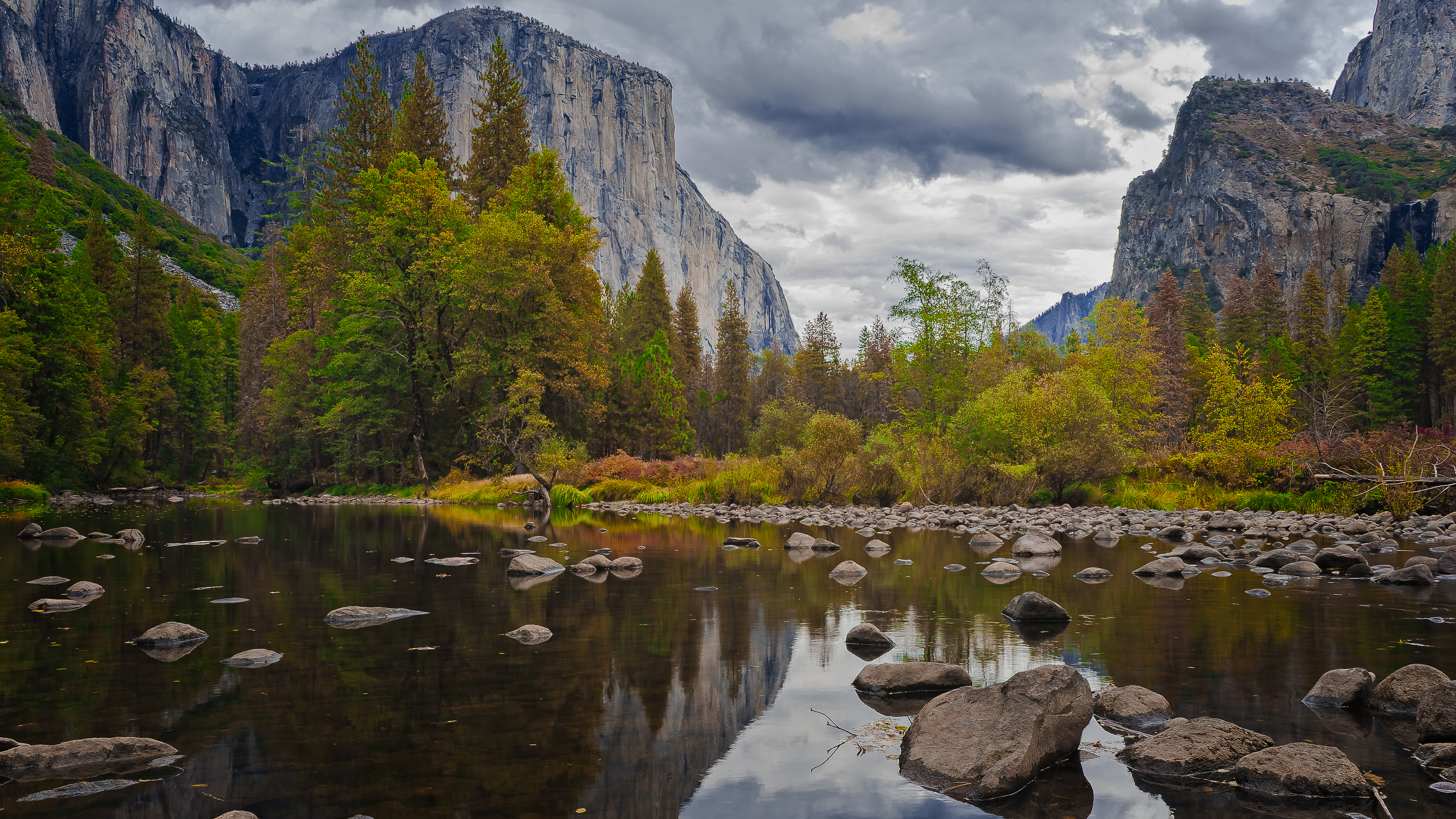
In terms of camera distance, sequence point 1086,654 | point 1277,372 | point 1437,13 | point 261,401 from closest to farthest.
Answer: point 1086,654, point 261,401, point 1277,372, point 1437,13

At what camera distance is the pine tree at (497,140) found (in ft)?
140

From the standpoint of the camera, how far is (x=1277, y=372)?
53125 millimetres

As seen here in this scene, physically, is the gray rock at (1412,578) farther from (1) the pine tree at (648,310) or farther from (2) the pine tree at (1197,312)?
(2) the pine tree at (1197,312)

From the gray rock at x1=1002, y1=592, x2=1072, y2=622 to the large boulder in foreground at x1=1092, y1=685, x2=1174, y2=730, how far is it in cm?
267

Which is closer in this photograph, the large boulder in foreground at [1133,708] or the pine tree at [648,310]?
the large boulder in foreground at [1133,708]

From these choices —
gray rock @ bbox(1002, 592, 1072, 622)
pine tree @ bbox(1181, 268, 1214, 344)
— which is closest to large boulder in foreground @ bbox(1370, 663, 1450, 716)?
gray rock @ bbox(1002, 592, 1072, 622)

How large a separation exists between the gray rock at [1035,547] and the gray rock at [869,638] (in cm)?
778

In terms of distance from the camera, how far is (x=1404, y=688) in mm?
5168

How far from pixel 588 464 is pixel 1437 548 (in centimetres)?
2618

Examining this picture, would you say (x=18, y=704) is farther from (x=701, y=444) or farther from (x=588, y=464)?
(x=701, y=444)

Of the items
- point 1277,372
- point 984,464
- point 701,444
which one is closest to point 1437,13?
point 1277,372

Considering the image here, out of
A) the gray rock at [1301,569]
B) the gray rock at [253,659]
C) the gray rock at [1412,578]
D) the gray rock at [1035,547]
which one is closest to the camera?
the gray rock at [253,659]

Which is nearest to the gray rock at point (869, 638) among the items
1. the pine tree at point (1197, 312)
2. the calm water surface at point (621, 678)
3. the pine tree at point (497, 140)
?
the calm water surface at point (621, 678)

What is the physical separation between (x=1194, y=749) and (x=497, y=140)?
150 feet
